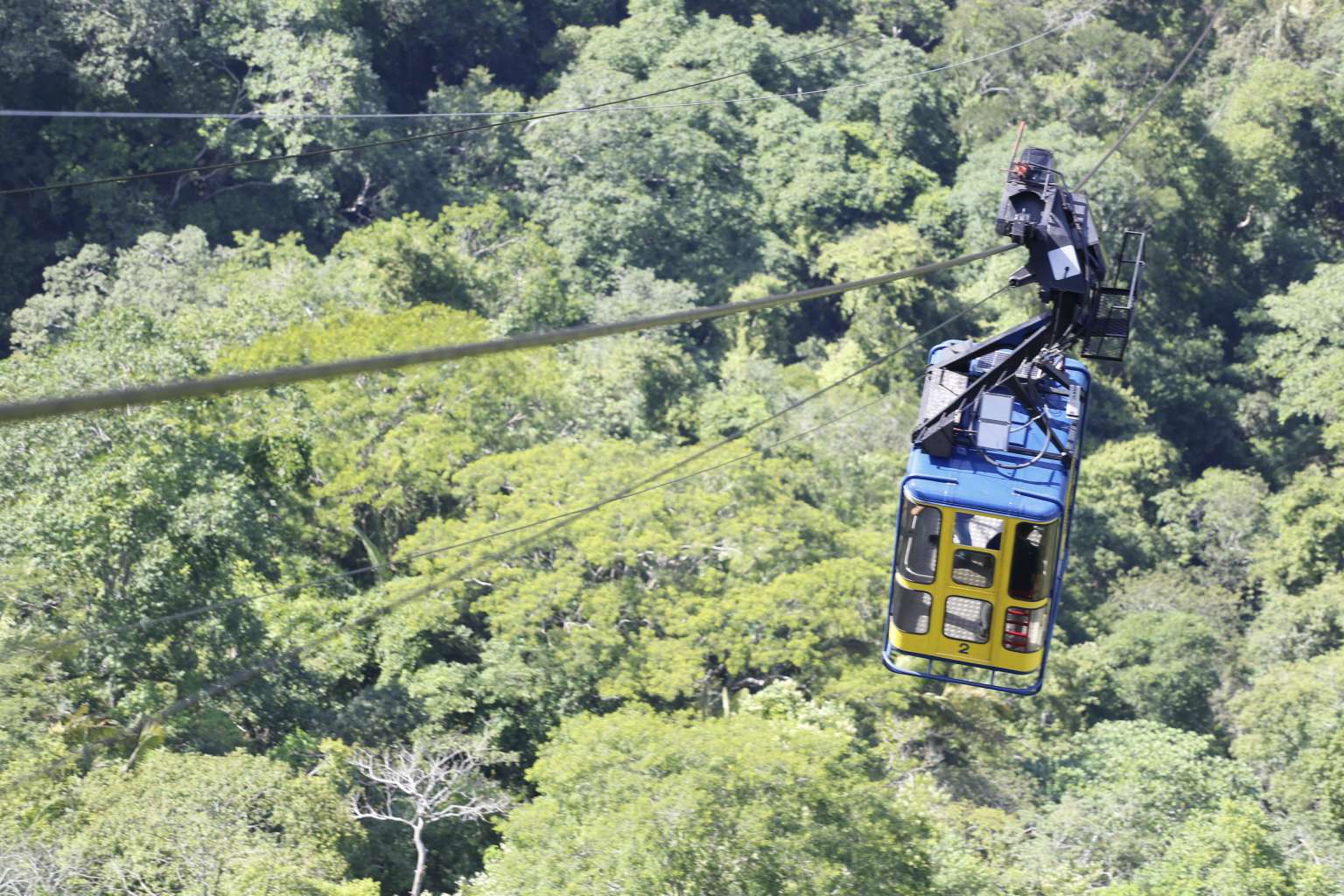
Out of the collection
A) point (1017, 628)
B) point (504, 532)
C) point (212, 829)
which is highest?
point (1017, 628)

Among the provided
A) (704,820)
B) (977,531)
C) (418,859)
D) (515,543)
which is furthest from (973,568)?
(515,543)

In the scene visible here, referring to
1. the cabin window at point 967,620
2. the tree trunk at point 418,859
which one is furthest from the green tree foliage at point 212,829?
the cabin window at point 967,620

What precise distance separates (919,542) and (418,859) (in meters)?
9.31

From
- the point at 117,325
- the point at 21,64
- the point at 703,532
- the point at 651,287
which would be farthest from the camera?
the point at 651,287

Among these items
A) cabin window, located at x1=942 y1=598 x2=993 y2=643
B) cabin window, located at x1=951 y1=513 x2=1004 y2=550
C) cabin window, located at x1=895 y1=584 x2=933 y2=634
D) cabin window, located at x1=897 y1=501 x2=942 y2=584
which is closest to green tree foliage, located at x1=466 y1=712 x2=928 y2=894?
cabin window, located at x1=895 y1=584 x2=933 y2=634

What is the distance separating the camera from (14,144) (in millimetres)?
31984

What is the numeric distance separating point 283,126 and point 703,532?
54.4 ft

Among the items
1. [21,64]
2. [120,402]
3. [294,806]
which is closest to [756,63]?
[21,64]

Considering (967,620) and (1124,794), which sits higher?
(967,620)

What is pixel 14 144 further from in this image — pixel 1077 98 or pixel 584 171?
pixel 1077 98

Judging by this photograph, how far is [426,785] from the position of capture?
62.8 ft

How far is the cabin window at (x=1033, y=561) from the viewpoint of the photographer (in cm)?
1070

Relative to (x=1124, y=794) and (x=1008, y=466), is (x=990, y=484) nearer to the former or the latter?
(x=1008, y=466)

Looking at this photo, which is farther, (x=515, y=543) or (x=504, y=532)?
(x=515, y=543)
